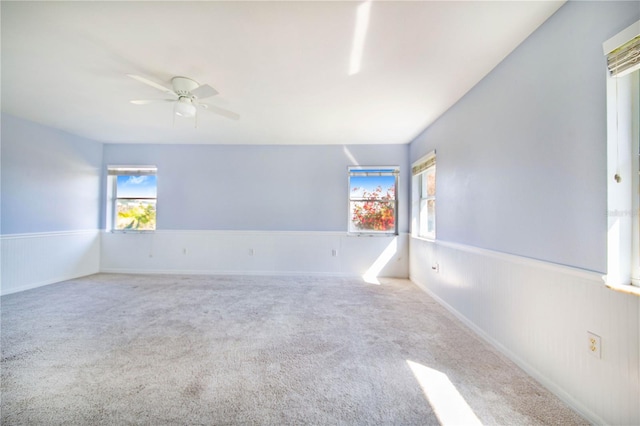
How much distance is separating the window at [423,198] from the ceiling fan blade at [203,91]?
2.92 meters

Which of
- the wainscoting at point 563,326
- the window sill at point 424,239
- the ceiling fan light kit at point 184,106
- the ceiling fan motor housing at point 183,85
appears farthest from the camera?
the window sill at point 424,239

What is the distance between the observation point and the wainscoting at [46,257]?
3334 mm

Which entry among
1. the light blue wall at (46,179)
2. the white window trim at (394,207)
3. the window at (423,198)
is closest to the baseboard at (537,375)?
the window at (423,198)

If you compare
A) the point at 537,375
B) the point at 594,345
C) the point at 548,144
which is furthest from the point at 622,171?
the point at 537,375

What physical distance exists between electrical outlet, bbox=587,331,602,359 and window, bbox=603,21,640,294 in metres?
0.33

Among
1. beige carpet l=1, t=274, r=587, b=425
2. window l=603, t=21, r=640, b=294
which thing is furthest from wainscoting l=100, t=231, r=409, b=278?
window l=603, t=21, r=640, b=294

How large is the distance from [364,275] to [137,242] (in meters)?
4.45

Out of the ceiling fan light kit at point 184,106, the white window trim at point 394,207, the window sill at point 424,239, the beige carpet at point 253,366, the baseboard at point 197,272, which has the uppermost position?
the ceiling fan light kit at point 184,106

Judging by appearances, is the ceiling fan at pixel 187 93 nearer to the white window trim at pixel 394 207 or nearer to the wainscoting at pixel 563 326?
the white window trim at pixel 394 207

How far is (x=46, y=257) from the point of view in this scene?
377cm

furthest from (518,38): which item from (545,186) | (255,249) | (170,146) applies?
(170,146)

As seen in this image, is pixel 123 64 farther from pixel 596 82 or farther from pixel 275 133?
pixel 596 82

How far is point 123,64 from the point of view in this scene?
2141 mm

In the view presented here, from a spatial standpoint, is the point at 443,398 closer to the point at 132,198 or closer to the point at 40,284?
the point at 40,284
